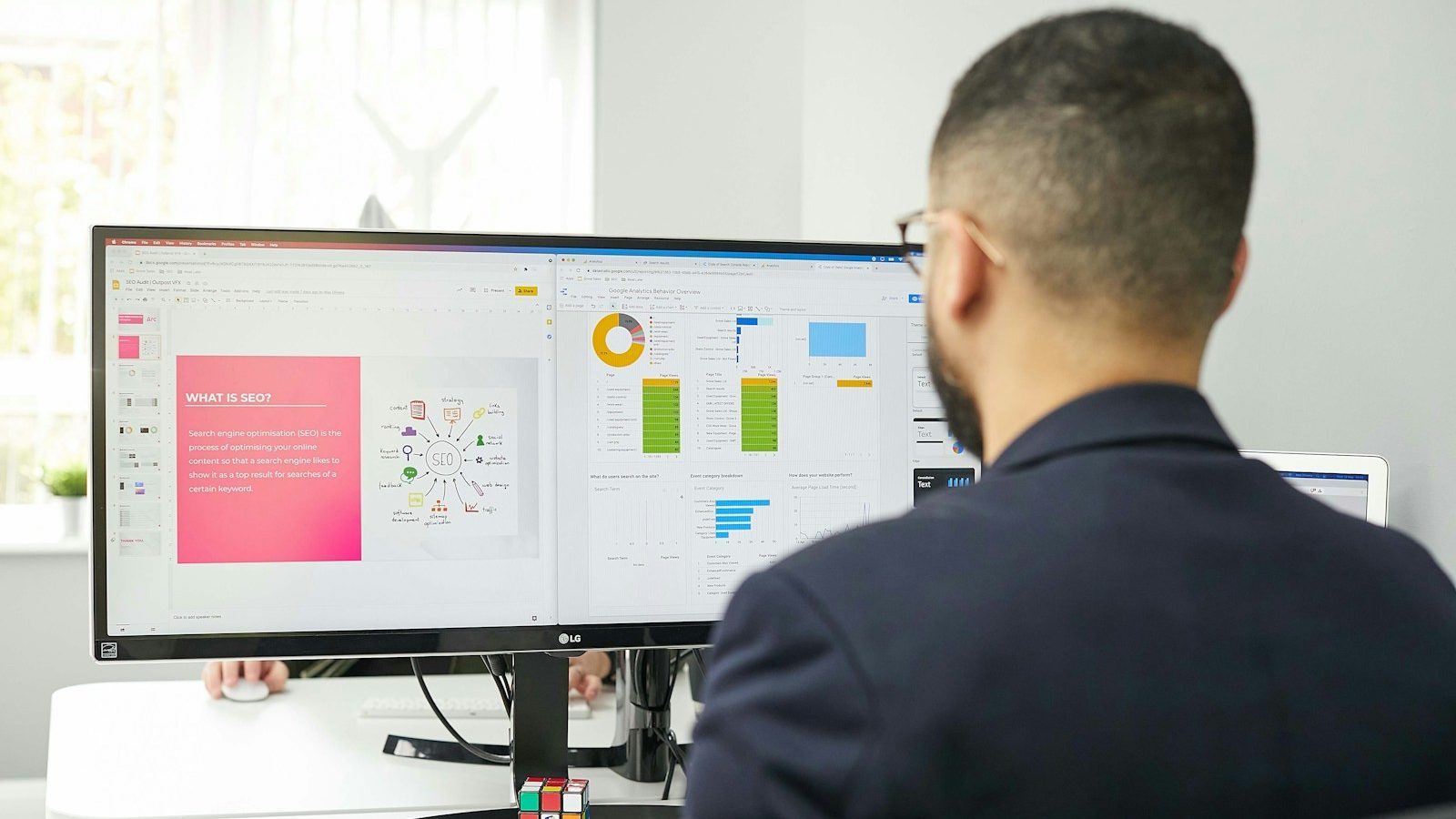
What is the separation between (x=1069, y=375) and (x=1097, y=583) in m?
0.14

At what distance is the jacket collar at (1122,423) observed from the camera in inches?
20.7

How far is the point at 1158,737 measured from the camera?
1.46 feet

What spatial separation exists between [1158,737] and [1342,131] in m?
0.88

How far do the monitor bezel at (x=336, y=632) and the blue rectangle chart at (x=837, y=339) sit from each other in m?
0.09

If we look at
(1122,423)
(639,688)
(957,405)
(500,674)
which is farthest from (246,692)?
(1122,423)

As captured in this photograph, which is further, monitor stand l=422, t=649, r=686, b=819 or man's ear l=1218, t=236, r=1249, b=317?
monitor stand l=422, t=649, r=686, b=819

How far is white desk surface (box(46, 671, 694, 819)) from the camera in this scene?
96 cm

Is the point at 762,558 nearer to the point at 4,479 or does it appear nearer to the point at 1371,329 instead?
the point at 1371,329

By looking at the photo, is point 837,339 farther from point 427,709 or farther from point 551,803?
point 427,709

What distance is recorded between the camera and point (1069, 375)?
56 centimetres

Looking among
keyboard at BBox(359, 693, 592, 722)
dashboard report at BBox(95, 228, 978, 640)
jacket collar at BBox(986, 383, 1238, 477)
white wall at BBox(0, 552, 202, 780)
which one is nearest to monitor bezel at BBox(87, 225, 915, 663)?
dashboard report at BBox(95, 228, 978, 640)

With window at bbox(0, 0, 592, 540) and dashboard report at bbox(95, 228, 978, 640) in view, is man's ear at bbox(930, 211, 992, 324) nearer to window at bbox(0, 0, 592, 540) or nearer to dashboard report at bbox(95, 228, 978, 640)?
dashboard report at bbox(95, 228, 978, 640)

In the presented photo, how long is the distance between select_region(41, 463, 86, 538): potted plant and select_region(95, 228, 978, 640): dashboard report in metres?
2.18

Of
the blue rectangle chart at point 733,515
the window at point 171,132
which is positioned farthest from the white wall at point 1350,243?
the window at point 171,132
